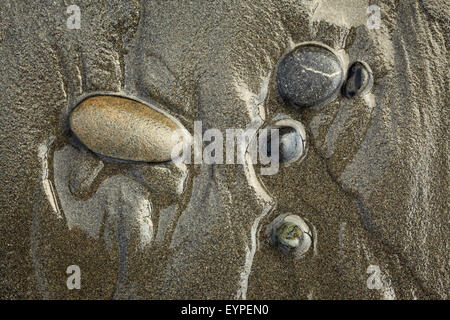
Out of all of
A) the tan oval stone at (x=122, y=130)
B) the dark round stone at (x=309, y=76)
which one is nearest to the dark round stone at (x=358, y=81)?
the dark round stone at (x=309, y=76)

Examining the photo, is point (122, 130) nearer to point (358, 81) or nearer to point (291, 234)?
point (291, 234)

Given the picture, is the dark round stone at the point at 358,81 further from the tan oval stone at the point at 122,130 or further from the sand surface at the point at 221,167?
the tan oval stone at the point at 122,130

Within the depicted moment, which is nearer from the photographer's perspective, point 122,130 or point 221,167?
point 122,130

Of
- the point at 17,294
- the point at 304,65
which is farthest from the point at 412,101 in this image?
the point at 17,294

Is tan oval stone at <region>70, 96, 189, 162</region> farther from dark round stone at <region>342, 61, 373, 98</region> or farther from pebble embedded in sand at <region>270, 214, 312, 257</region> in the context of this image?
dark round stone at <region>342, 61, 373, 98</region>

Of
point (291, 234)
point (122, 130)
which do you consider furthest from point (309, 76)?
point (122, 130)

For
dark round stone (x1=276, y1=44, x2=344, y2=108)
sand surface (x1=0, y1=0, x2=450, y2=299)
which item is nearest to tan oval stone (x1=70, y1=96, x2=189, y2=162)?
sand surface (x1=0, y1=0, x2=450, y2=299)
